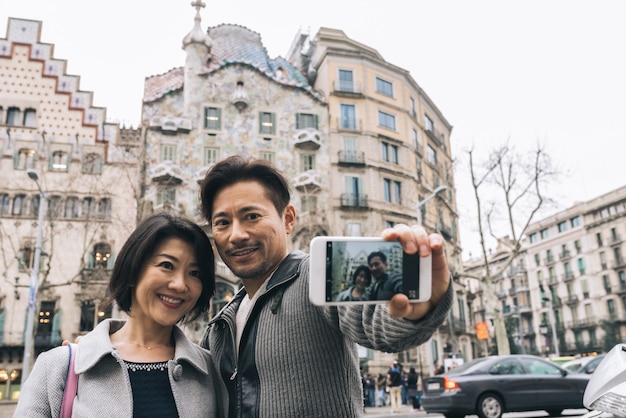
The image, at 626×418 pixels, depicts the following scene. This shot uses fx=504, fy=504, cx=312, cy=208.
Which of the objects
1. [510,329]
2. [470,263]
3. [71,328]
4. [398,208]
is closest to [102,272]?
[71,328]

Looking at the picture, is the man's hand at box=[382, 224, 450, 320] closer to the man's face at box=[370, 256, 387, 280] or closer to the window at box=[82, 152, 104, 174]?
the man's face at box=[370, 256, 387, 280]

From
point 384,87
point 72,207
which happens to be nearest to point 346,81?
point 384,87

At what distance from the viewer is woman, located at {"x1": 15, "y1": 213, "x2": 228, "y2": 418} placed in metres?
1.87

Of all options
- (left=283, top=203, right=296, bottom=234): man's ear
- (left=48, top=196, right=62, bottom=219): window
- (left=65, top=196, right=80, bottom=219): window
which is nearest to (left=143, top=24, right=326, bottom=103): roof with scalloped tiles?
(left=65, top=196, right=80, bottom=219): window

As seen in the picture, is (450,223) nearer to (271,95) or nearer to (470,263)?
(271,95)

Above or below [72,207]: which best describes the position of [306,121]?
above

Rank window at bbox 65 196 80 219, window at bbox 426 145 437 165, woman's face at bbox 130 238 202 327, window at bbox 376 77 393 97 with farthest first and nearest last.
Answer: window at bbox 426 145 437 165 → window at bbox 376 77 393 97 → window at bbox 65 196 80 219 → woman's face at bbox 130 238 202 327

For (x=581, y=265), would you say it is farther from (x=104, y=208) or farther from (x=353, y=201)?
(x=104, y=208)

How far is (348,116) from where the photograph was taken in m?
33.9

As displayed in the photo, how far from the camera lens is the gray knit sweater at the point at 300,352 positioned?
1722 mm

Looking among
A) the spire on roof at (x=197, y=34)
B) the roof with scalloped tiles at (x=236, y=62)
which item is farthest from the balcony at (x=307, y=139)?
the spire on roof at (x=197, y=34)

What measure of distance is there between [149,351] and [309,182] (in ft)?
94.4

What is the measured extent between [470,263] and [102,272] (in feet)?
228

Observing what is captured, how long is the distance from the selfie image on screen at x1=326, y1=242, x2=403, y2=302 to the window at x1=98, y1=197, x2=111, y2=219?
95.2 feet
